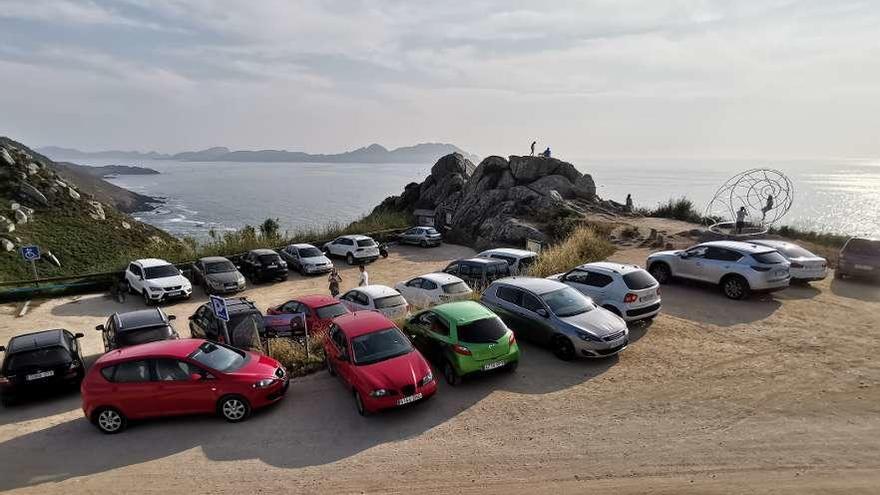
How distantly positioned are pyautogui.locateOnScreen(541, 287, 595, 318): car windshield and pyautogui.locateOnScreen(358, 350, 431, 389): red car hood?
354cm

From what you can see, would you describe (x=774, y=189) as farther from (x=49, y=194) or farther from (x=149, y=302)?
(x=49, y=194)

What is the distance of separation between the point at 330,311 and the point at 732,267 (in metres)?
11.4

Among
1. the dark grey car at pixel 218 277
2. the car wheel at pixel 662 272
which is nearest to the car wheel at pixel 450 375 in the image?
the car wheel at pixel 662 272

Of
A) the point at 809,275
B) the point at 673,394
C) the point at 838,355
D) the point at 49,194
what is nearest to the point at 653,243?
the point at 809,275

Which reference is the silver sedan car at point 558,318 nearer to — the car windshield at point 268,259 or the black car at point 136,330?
the black car at point 136,330

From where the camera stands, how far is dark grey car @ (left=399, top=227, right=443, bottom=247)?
3241 centimetres

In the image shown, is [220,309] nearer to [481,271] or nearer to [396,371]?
[396,371]

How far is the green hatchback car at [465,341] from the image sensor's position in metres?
9.95

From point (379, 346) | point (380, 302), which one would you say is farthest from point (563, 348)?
point (380, 302)

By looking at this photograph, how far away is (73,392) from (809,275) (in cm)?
2019

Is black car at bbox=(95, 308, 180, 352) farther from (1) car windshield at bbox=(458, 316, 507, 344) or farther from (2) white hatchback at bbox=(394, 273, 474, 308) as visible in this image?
(1) car windshield at bbox=(458, 316, 507, 344)

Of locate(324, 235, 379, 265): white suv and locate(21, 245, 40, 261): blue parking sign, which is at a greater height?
locate(21, 245, 40, 261): blue parking sign

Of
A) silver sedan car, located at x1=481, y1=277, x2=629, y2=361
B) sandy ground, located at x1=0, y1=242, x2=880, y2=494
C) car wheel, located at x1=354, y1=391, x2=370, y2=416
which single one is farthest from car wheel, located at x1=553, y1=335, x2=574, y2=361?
car wheel, located at x1=354, y1=391, x2=370, y2=416

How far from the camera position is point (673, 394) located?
30.2ft
